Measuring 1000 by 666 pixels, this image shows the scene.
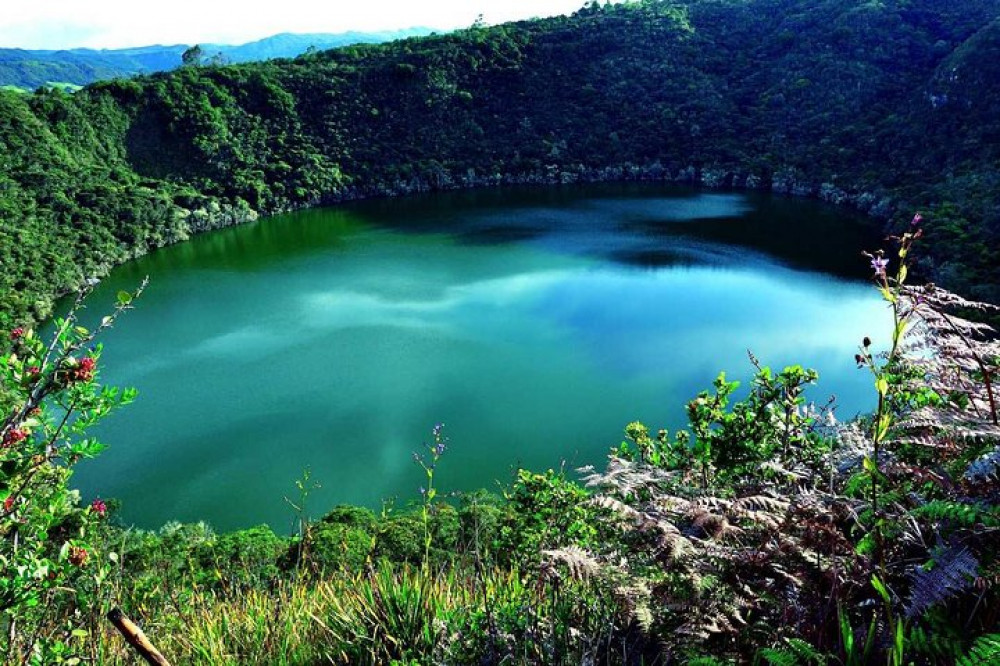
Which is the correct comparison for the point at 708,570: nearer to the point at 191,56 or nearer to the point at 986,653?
the point at 986,653

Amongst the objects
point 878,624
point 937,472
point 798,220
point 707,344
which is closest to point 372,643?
point 878,624

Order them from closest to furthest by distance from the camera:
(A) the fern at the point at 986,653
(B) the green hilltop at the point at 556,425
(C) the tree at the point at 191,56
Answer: (A) the fern at the point at 986,653
(B) the green hilltop at the point at 556,425
(C) the tree at the point at 191,56

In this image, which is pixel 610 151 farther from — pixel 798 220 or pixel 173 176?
pixel 173 176

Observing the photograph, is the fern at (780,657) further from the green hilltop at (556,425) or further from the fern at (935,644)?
the fern at (935,644)

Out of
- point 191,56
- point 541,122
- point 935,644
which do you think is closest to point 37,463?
point 935,644

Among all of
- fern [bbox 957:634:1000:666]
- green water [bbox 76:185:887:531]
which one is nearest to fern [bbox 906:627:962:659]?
fern [bbox 957:634:1000:666]

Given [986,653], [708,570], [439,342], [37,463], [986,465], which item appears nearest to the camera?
[986,653]

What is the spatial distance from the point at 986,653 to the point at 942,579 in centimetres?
31

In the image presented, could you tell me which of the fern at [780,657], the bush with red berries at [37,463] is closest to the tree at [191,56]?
the bush with red berries at [37,463]

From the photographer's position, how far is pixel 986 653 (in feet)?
4.99

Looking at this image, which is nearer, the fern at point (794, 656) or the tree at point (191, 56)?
the fern at point (794, 656)

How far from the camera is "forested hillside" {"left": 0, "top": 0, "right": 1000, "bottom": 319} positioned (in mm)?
37750

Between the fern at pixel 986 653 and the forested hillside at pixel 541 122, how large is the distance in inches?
1320

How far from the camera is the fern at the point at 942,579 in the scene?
1.78m
